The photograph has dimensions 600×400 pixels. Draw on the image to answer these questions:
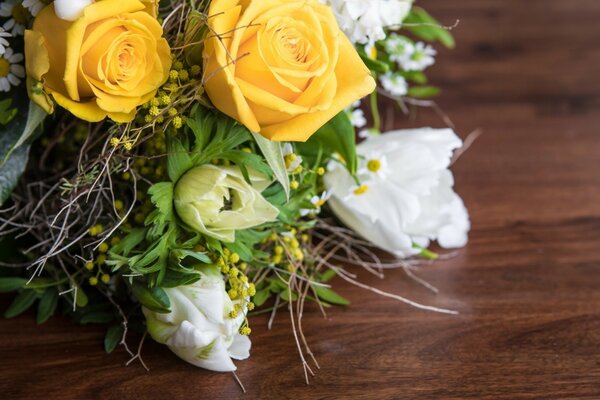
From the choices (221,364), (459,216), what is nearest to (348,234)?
(459,216)

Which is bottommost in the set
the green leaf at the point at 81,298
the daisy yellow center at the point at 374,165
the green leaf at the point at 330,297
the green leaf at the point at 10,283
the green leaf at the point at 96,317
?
the green leaf at the point at 330,297

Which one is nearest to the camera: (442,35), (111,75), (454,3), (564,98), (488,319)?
(111,75)

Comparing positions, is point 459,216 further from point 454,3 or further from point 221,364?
point 454,3

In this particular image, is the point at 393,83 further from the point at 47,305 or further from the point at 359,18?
the point at 47,305

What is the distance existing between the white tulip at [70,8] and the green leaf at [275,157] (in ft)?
0.49

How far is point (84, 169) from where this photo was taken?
68 cm

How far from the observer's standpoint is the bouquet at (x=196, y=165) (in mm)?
598

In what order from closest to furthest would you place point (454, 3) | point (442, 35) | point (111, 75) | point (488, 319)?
point (111, 75)
point (488, 319)
point (442, 35)
point (454, 3)

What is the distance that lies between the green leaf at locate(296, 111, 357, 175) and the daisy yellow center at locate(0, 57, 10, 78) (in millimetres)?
251

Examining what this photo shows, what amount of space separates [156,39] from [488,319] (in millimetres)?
359

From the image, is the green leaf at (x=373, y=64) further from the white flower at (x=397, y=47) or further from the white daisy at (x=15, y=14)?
the white daisy at (x=15, y=14)

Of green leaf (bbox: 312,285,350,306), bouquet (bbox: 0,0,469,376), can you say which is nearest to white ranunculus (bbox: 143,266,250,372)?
bouquet (bbox: 0,0,469,376)

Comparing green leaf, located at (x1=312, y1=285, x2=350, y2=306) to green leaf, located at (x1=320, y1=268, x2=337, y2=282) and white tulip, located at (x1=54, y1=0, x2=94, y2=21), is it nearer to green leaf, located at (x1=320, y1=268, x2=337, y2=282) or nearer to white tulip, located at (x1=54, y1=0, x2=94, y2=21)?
green leaf, located at (x1=320, y1=268, x2=337, y2=282)

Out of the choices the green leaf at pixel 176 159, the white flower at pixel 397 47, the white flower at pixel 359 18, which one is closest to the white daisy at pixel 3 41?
the green leaf at pixel 176 159
